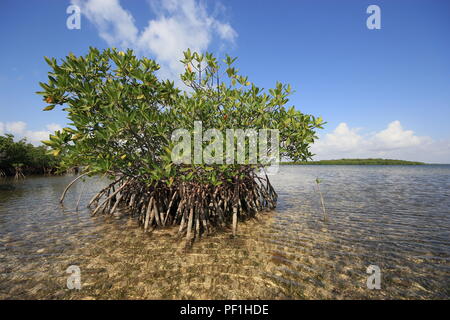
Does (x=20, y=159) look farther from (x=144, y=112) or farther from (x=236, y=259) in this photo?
(x=236, y=259)

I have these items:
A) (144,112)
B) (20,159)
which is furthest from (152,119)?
(20,159)

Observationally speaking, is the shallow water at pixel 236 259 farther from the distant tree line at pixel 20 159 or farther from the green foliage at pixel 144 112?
the distant tree line at pixel 20 159

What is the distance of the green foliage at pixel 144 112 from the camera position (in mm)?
4523

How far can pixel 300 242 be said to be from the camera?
5.78 metres

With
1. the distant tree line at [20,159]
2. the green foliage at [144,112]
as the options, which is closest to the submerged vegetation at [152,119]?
the green foliage at [144,112]

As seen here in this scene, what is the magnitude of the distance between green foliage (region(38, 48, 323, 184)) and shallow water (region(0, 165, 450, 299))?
2.03 metres

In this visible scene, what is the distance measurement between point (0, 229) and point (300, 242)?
1023cm

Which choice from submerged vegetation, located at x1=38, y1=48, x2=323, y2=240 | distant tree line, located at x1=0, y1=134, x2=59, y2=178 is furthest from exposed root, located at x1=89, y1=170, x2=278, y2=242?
distant tree line, located at x1=0, y1=134, x2=59, y2=178

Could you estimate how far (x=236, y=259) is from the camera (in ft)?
15.6

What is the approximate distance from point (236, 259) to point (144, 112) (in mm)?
4124

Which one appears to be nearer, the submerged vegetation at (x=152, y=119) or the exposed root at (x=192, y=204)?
the submerged vegetation at (x=152, y=119)

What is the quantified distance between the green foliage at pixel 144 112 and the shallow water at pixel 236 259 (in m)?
2.03

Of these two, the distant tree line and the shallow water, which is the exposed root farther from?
the distant tree line

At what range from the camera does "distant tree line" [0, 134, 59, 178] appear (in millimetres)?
27328
